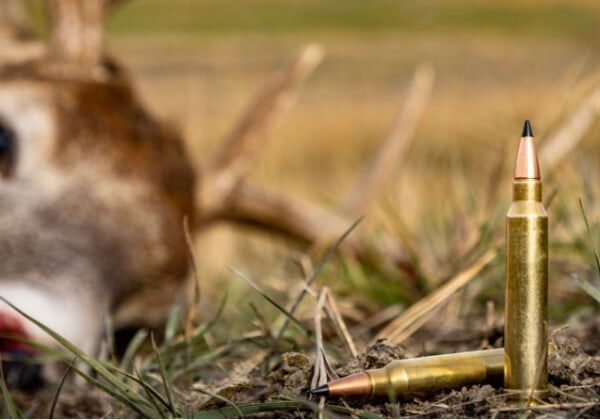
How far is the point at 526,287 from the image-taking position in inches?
46.4

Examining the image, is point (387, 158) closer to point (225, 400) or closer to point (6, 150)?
point (6, 150)

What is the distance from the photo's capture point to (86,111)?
2846 mm

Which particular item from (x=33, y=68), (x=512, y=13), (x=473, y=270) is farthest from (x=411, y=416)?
(x=512, y=13)

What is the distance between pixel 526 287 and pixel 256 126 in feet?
7.78

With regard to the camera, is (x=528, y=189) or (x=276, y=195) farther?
(x=276, y=195)

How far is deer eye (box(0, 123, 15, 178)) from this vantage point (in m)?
2.72

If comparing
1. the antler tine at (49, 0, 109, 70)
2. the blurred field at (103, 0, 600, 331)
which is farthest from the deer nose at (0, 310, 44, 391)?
the blurred field at (103, 0, 600, 331)

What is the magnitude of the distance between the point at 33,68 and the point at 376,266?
45.0 inches

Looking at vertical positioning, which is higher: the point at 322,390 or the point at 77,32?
the point at 77,32

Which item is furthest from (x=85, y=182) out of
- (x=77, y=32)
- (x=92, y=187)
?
(x=77, y=32)

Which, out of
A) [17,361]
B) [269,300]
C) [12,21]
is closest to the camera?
[269,300]

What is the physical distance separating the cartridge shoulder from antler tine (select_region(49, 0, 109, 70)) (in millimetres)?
2085

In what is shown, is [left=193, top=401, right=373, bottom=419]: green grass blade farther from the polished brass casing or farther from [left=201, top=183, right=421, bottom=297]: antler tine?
[left=201, top=183, right=421, bottom=297]: antler tine

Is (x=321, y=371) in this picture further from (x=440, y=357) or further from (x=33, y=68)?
(x=33, y=68)
